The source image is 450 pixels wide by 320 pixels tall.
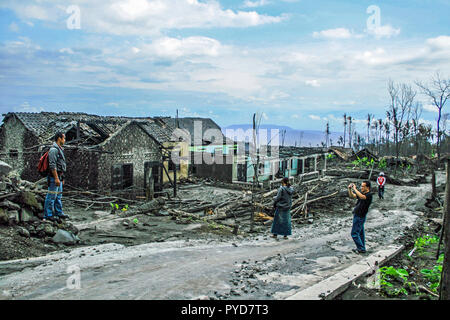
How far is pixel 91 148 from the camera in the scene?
17375 mm

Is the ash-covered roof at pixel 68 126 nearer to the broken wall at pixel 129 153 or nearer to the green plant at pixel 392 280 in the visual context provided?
the broken wall at pixel 129 153

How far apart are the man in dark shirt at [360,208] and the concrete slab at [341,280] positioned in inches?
17.9

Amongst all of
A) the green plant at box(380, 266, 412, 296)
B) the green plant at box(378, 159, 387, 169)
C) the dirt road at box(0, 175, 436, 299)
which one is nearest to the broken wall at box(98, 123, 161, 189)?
the dirt road at box(0, 175, 436, 299)

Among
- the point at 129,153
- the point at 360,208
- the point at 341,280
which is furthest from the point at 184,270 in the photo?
the point at 129,153

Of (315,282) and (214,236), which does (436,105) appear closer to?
(214,236)

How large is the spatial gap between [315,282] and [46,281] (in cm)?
430

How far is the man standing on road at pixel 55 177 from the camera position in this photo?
7784 mm

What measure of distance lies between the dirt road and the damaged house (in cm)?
1034

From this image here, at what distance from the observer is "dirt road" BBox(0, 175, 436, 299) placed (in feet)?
15.8

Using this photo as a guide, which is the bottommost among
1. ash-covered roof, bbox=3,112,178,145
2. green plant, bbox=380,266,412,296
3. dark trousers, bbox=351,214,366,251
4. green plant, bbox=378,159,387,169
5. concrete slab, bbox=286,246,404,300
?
green plant, bbox=380,266,412,296

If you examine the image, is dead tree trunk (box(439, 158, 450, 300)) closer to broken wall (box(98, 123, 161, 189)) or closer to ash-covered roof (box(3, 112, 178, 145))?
broken wall (box(98, 123, 161, 189))

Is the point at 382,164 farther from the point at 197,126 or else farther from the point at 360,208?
the point at 360,208
